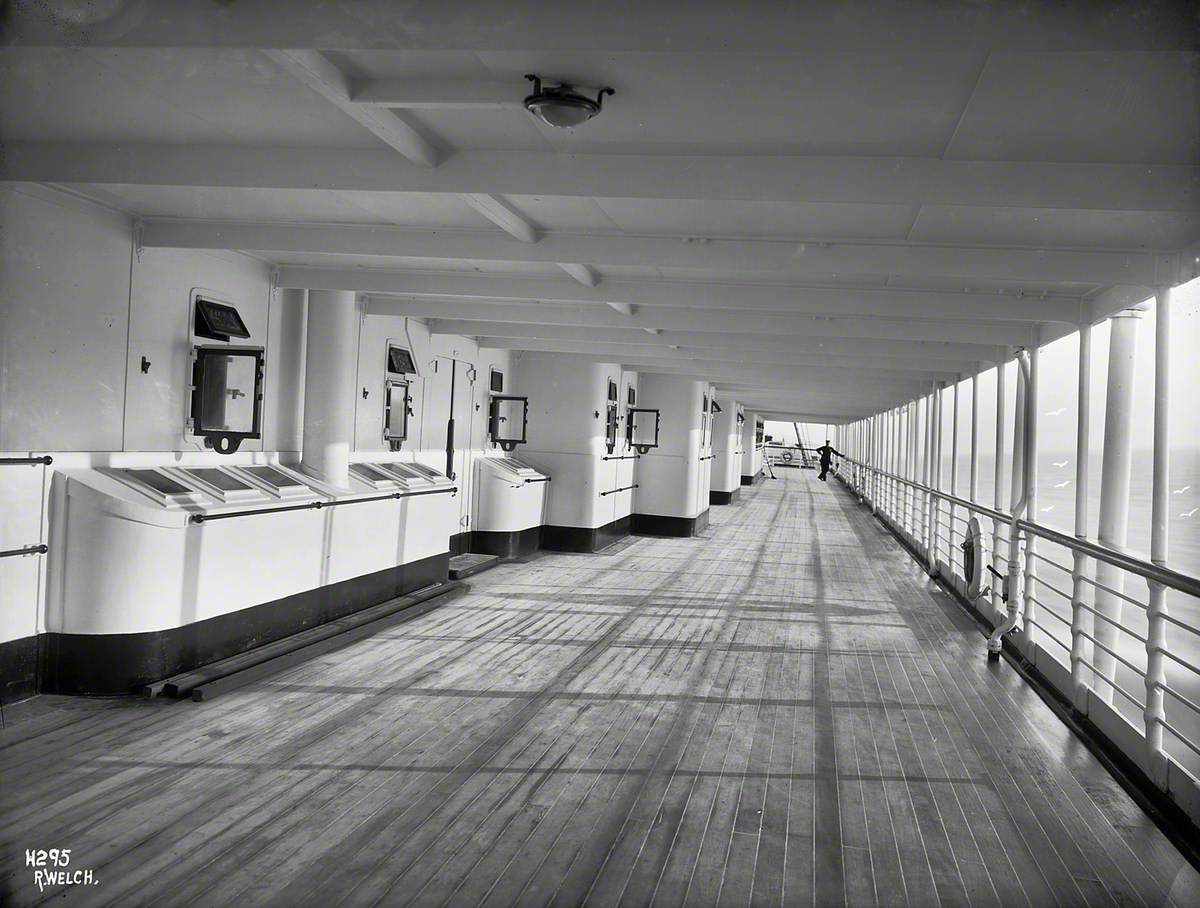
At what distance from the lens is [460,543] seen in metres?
8.42

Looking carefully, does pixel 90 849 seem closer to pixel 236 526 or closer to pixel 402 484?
pixel 236 526

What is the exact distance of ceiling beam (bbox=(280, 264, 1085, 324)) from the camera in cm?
496

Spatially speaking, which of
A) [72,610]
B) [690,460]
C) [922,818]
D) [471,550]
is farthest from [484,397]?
[922,818]

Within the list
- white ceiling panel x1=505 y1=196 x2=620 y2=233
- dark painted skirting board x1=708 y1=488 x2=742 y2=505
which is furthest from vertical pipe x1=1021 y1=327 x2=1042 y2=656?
dark painted skirting board x1=708 y1=488 x2=742 y2=505

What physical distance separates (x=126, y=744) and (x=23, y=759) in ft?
1.02

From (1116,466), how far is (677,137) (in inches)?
115

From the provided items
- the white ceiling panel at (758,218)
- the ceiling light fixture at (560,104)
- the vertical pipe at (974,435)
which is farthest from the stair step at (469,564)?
the ceiling light fixture at (560,104)

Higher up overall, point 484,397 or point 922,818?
point 484,397

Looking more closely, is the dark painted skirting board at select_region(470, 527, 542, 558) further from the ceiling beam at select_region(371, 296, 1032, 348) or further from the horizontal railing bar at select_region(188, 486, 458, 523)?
the ceiling beam at select_region(371, 296, 1032, 348)

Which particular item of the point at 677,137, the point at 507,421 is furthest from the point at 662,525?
the point at 677,137

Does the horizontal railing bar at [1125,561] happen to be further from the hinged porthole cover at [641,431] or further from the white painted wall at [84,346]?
the hinged porthole cover at [641,431]

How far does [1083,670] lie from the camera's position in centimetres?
Result: 410

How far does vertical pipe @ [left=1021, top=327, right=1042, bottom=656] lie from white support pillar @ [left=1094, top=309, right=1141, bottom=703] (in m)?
0.63

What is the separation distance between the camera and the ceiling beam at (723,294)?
4.96 metres
